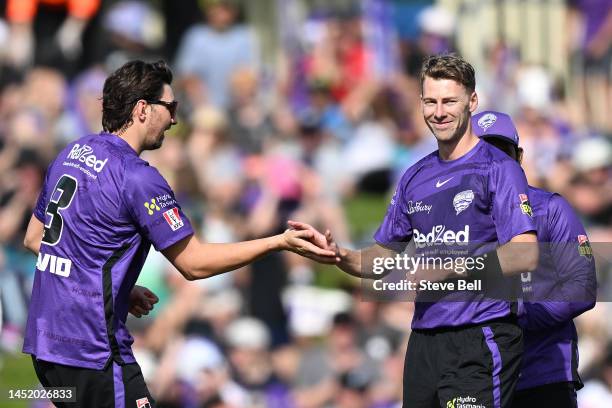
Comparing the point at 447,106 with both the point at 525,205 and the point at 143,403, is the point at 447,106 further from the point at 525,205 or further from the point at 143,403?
the point at 143,403

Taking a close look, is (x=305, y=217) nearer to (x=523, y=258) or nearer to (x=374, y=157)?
(x=374, y=157)

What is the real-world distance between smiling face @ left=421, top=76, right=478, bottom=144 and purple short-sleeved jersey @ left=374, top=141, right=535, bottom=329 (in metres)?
0.16

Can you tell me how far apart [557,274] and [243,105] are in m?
7.19

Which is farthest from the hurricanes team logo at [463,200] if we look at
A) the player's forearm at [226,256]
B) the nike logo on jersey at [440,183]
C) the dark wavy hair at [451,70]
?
the player's forearm at [226,256]

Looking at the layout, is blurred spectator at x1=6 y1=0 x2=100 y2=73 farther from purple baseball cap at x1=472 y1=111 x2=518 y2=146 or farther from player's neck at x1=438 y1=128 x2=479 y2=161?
player's neck at x1=438 y1=128 x2=479 y2=161

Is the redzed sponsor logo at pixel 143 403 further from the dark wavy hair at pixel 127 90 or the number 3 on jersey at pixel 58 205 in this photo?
the dark wavy hair at pixel 127 90

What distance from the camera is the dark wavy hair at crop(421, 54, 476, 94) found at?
5.80m

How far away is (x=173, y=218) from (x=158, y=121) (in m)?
0.51

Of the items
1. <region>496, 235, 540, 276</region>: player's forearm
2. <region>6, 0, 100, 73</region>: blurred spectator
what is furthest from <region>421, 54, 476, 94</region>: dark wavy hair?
<region>6, 0, 100, 73</region>: blurred spectator

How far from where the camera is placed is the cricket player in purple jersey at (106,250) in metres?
5.57

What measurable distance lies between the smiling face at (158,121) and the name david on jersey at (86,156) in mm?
279

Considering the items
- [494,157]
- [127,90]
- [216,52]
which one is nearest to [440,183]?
[494,157]

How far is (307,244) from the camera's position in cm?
592

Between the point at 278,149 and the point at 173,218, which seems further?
the point at 278,149
